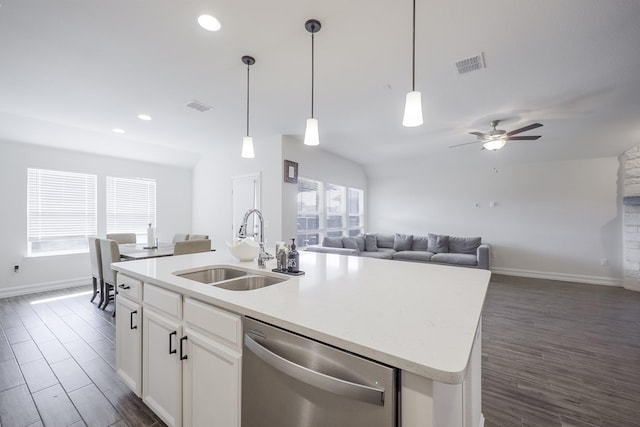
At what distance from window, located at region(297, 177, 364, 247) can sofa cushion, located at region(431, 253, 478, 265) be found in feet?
7.22

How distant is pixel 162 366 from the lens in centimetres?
153

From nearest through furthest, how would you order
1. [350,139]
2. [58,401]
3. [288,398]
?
1. [288,398]
2. [58,401]
3. [350,139]

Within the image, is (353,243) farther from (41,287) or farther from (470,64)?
(41,287)

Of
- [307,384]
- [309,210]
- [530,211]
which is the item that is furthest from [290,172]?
[530,211]

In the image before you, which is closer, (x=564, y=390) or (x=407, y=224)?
(x=564, y=390)

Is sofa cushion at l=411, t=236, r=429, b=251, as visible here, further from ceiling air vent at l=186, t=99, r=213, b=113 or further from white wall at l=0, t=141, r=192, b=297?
white wall at l=0, t=141, r=192, b=297

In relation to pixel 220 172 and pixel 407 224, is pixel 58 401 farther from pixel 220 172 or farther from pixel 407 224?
pixel 407 224

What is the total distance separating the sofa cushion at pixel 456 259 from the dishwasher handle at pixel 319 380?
500 centimetres

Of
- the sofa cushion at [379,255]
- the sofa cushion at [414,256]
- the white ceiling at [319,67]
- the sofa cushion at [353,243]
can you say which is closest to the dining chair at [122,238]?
the white ceiling at [319,67]

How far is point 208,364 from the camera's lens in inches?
50.6

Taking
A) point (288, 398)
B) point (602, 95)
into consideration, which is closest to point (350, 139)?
point (602, 95)

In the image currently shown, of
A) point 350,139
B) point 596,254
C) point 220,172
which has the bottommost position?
point 596,254

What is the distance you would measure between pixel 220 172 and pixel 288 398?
211 inches

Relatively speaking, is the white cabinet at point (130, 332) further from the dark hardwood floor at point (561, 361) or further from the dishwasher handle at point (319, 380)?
the dark hardwood floor at point (561, 361)
